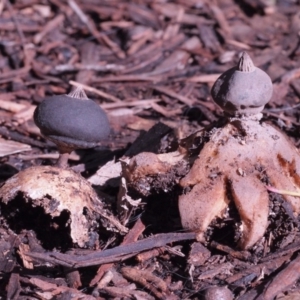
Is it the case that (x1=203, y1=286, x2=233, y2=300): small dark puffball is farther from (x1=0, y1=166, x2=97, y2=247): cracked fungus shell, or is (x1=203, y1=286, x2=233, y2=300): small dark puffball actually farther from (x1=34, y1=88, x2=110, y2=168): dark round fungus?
(x1=34, y1=88, x2=110, y2=168): dark round fungus

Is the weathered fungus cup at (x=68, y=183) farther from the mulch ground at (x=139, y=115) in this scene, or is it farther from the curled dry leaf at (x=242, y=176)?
the curled dry leaf at (x=242, y=176)

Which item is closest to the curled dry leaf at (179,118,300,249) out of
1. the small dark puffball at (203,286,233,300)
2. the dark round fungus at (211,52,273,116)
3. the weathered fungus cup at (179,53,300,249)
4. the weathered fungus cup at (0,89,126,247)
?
the weathered fungus cup at (179,53,300,249)

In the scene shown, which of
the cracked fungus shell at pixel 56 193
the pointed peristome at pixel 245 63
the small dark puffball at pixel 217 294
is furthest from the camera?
the cracked fungus shell at pixel 56 193

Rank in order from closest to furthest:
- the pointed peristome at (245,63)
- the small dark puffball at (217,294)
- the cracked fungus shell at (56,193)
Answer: the small dark puffball at (217,294) → the pointed peristome at (245,63) → the cracked fungus shell at (56,193)

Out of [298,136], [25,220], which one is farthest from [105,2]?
[25,220]

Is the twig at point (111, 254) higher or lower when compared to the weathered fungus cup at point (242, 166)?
lower

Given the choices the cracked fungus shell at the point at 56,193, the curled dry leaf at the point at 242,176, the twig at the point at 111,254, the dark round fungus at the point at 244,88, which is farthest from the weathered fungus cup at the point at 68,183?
the dark round fungus at the point at 244,88

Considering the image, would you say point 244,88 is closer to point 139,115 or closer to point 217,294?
point 217,294

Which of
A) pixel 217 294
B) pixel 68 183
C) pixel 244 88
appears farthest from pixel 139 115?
pixel 217 294

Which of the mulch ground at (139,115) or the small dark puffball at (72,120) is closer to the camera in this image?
the mulch ground at (139,115)
